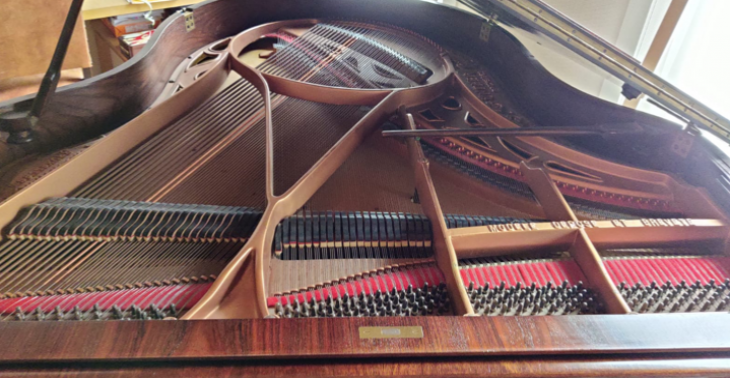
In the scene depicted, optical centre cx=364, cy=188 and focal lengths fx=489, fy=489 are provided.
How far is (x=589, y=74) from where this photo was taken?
14.1 ft

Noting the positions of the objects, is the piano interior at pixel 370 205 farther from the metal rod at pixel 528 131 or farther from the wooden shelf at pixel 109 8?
the wooden shelf at pixel 109 8

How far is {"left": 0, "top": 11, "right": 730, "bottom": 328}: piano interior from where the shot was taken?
1656 millimetres

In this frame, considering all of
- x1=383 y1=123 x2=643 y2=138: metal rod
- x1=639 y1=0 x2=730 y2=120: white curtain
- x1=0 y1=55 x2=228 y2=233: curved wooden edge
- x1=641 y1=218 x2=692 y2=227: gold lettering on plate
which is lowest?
x1=0 y1=55 x2=228 y2=233: curved wooden edge

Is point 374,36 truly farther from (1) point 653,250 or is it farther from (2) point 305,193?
(1) point 653,250

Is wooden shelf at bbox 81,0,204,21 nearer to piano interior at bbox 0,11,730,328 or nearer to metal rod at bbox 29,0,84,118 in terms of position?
piano interior at bbox 0,11,730,328

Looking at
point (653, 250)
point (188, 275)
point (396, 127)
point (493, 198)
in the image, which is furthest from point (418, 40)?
point (188, 275)

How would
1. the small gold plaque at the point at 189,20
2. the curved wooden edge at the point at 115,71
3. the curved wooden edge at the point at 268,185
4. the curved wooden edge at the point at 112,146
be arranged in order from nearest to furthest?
the curved wooden edge at the point at 268,185 → the curved wooden edge at the point at 112,146 → the curved wooden edge at the point at 115,71 → the small gold plaque at the point at 189,20

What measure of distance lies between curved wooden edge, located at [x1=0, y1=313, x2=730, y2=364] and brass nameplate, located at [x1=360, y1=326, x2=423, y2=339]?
0.01 metres

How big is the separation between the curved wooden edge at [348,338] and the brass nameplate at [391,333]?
13 mm

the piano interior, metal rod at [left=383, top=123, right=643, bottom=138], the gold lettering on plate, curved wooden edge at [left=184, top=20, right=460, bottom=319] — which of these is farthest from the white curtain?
curved wooden edge at [left=184, top=20, right=460, bottom=319]

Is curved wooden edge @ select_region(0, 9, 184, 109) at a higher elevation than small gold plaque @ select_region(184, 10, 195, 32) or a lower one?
lower

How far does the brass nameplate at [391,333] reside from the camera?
1275 mm

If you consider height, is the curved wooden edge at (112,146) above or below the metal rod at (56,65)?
below

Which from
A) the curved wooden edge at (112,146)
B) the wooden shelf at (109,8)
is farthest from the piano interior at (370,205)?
the wooden shelf at (109,8)
